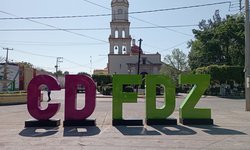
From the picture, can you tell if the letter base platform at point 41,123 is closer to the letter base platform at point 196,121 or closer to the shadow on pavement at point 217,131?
the letter base platform at point 196,121

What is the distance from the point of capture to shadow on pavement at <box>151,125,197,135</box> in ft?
42.8

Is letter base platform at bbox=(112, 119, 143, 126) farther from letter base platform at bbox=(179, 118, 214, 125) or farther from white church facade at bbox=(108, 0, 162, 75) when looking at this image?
white church facade at bbox=(108, 0, 162, 75)

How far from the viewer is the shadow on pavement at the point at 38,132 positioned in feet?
42.4

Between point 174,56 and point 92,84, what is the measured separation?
7973cm

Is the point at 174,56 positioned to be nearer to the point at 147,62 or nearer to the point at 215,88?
the point at 147,62

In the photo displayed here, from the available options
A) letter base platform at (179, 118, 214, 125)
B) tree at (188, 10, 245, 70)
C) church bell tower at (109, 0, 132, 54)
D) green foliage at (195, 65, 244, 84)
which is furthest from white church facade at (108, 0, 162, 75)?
letter base platform at (179, 118, 214, 125)

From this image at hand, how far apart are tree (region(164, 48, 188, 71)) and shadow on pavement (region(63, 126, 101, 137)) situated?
7837 cm

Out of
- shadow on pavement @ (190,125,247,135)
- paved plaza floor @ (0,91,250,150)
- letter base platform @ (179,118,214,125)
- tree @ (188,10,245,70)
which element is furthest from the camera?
tree @ (188,10,245,70)

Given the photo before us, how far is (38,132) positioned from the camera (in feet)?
44.4

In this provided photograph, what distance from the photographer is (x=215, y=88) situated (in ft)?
178

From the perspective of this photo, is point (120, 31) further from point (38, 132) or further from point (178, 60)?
point (38, 132)

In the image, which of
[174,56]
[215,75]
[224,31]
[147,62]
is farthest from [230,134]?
[174,56]

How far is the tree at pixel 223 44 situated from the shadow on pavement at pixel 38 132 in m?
46.6

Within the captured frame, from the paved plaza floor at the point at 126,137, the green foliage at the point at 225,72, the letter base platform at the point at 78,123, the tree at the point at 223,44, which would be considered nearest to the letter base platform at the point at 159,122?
the paved plaza floor at the point at 126,137
